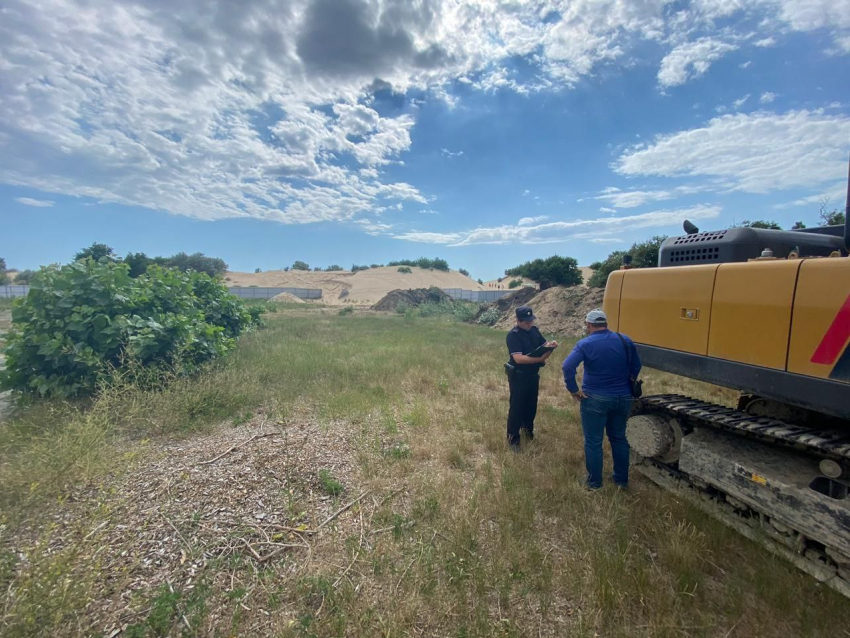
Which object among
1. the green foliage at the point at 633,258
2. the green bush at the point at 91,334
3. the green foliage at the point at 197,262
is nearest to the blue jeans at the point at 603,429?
the green bush at the point at 91,334

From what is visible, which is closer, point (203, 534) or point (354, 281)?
point (203, 534)

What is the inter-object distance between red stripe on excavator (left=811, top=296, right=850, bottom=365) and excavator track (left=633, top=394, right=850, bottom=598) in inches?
20.5

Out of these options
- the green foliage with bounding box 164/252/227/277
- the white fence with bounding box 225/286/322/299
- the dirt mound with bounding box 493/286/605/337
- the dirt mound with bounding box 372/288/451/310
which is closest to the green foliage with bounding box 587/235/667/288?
the dirt mound with bounding box 493/286/605/337

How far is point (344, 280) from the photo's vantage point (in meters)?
61.4

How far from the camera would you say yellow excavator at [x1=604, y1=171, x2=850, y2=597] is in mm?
2387

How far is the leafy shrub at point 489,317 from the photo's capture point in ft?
74.2

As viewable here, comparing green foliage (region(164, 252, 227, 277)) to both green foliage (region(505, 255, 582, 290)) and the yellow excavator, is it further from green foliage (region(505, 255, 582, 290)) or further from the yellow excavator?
the yellow excavator

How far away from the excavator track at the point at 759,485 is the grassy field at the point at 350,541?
0.45 ft

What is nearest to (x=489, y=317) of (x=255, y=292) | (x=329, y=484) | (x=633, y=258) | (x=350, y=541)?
(x=633, y=258)

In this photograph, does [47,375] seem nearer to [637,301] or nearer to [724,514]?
[637,301]

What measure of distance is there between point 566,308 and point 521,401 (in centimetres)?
1471

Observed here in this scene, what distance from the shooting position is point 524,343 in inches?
184

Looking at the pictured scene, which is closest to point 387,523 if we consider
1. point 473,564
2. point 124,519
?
point 473,564

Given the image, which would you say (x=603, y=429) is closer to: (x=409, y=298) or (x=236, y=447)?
(x=236, y=447)
